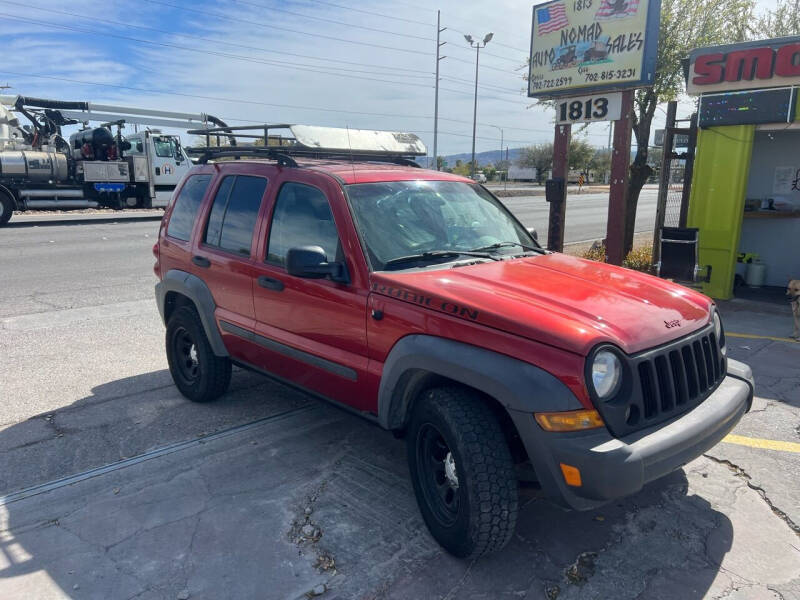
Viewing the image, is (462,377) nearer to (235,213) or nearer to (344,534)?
(344,534)

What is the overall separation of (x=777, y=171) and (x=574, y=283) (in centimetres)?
847

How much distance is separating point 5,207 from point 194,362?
Answer: 15.5 meters

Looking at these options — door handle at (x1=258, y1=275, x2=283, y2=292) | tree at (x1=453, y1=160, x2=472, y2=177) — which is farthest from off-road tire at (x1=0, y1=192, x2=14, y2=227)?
tree at (x1=453, y1=160, x2=472, y2=177)

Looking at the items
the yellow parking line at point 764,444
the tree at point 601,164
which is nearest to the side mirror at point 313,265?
the yellow parking line at point 764,444

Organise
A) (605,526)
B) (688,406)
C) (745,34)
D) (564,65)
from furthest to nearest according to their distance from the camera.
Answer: (745,34), (564,65), (605,526), (688,406)

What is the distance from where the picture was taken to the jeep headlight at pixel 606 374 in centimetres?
262

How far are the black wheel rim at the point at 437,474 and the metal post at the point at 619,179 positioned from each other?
682 centimetres

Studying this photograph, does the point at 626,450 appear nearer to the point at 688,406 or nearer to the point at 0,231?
the point at 688,406

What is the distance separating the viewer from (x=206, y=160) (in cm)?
498

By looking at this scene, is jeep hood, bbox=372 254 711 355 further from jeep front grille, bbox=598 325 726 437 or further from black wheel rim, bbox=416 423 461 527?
black wheel rim, bbox=416 423 461 527

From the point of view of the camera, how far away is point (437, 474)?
3.12 m

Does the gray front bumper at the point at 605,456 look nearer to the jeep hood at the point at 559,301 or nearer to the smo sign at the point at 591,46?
the jeep hood at the point at 559,301

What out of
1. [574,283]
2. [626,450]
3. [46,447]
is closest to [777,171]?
[574,283]

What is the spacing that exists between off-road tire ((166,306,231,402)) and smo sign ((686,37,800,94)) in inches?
298
